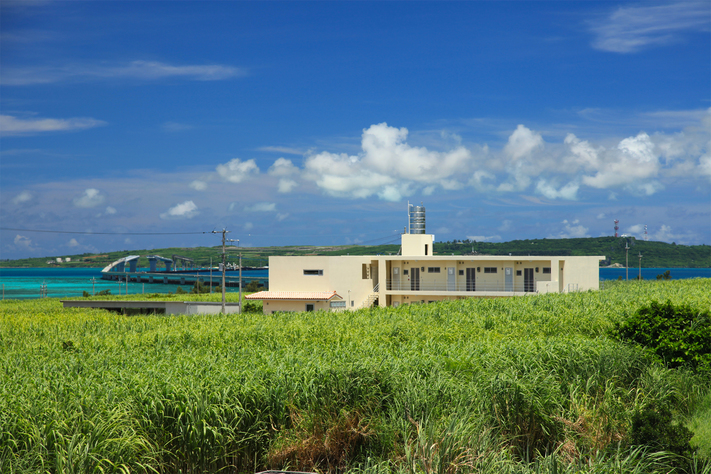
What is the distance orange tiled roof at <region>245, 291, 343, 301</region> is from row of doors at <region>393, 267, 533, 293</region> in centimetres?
550

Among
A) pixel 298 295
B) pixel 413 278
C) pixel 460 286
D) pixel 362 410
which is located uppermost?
pixel 413 278

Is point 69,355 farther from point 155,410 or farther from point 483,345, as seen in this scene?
point 483,345

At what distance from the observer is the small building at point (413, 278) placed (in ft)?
120

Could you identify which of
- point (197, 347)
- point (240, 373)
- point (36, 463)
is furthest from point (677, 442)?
point (197, 347)

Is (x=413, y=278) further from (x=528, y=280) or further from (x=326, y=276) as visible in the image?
(x=528, y=280)

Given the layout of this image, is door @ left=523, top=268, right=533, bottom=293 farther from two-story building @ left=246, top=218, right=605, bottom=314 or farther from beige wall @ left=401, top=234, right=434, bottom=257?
beige wall @ left=401, top=234, right=434, bottom=257

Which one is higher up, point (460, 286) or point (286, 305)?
point (460, 286)

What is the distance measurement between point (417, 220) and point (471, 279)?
801 centimetres

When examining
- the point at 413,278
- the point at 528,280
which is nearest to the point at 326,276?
the point at 413,278

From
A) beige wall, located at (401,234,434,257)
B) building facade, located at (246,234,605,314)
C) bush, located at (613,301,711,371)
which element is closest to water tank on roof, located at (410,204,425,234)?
beige wall, located at (401,234,434,257)

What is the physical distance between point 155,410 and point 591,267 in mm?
35939

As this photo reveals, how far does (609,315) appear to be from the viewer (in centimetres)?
1523

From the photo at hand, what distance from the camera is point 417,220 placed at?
143ft

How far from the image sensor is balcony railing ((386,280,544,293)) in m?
36.9
